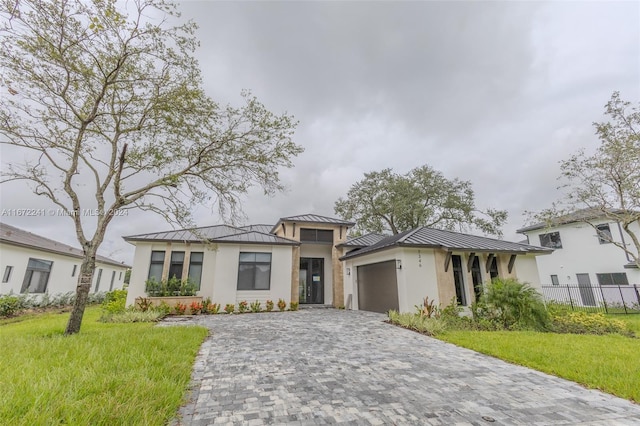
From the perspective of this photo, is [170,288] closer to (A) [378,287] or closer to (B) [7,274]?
(B) [7,274]

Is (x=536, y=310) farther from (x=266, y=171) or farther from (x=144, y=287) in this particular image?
(x=144, y=287)

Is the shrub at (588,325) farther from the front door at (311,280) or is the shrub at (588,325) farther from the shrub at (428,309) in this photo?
the front door at (311,280)

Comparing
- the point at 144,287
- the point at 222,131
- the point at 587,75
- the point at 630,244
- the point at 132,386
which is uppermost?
the point at 587,75

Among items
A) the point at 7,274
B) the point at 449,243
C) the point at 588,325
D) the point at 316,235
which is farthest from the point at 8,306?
the point at 588,325

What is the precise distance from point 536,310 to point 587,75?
974 centimetres

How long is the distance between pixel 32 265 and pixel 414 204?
86.9ft

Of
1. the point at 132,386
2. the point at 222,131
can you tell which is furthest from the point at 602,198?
the point at 132,386

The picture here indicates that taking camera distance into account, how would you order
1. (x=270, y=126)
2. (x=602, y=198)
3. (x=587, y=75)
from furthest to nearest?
(x=602, y=198)
(x=587, y=75)
(x=270, y=126)

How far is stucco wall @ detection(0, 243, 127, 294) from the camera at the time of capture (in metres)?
13.5

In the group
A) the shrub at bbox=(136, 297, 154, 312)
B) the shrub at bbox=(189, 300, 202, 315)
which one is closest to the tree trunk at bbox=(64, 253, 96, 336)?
the shrub at bbox=(136, 297, 154, 312)

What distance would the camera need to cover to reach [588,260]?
17.5 meters

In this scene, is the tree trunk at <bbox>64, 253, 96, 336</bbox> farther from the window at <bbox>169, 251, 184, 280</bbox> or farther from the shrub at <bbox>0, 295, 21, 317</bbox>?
the shrub at <bbox>0, 295, 21, 317</bbox>

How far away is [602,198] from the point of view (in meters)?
11.8

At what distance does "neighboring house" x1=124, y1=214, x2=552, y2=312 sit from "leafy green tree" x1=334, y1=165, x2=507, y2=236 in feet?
23.7
